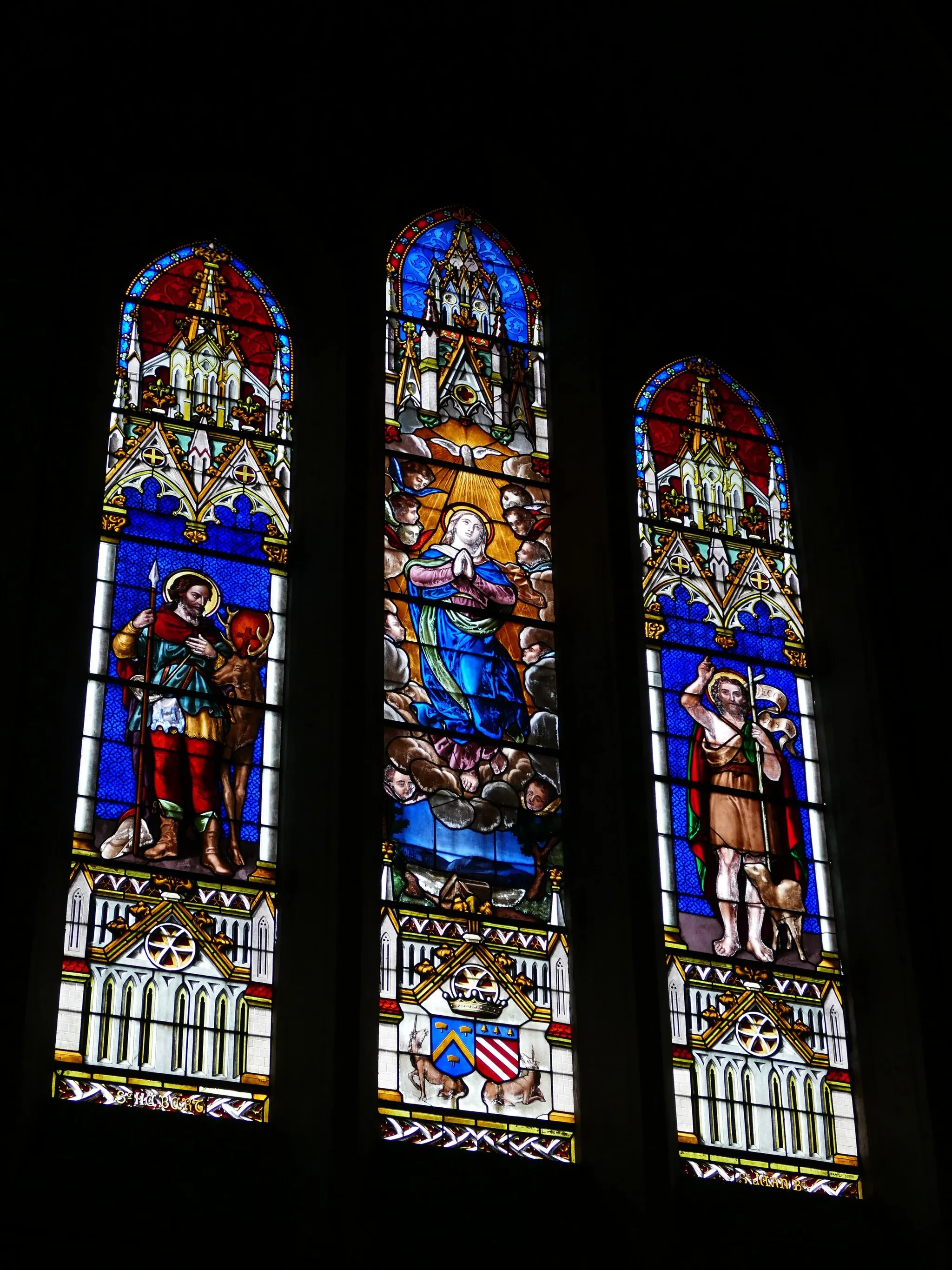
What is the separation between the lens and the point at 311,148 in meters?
10.3

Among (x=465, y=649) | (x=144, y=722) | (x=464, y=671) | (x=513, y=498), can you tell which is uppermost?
(x=513, y=498)

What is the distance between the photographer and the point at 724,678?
997 centimetres

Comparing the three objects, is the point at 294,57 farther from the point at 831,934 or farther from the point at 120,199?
the point at 831,934

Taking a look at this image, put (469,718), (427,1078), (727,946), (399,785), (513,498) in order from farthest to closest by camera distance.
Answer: (513,498)
(469,718)
(727,946)
(399,785)
(427,1078)

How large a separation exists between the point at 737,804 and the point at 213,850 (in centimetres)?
229

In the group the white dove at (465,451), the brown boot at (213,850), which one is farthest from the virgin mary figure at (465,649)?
the brown boot at (213,850)

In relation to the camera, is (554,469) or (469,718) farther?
(554,469)

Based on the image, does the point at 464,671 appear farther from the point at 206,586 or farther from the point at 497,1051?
the point at 497,1051

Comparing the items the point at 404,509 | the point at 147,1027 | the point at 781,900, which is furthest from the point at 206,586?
the point at 781,900

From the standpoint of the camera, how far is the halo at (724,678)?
9906mm

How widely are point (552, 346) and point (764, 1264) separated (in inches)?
167

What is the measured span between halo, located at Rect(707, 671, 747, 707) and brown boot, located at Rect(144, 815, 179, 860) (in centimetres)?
249

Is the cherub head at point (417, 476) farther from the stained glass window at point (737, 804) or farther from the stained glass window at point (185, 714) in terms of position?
the stained glass window at point (737, 804)

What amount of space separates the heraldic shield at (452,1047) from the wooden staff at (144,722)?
132 cm
